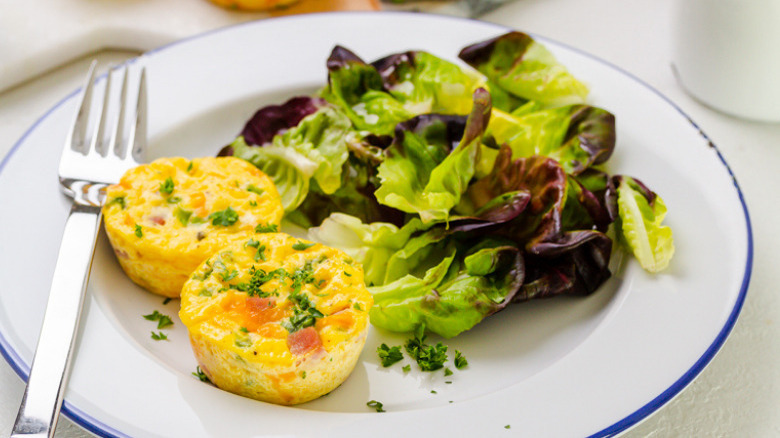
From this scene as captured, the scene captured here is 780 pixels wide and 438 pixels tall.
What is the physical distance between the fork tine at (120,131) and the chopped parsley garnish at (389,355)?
4.46 ft

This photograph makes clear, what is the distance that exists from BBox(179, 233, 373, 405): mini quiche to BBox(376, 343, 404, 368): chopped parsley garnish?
0.14 meters

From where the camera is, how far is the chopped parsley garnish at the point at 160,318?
2.65 meters

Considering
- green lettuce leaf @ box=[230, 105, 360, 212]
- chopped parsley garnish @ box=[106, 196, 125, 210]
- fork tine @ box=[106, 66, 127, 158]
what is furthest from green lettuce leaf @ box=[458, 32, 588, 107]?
chopped parsley garnish @ box=[106, 196, 125, 210]

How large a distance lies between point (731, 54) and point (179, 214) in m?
2.64

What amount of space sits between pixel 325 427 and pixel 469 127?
126 centimetres

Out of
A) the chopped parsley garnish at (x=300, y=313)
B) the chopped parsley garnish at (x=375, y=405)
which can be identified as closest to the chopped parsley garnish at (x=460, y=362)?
the chopped parsley garnish at (x=375, y=405)

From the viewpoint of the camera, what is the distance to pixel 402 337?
2637 mm

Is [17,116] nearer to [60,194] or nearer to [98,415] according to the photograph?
[60,194]

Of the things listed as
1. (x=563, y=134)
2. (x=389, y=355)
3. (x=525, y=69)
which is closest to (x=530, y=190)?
(x=563, y=134)

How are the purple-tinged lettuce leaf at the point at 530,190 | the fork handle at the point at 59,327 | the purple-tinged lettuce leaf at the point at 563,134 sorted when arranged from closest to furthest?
1. the fork handle at the point at 59,327
2. the purple-tinged lettuce leaf at the point at 530,190
3. the purple-tinged lettuce leaf at the point at 563,134

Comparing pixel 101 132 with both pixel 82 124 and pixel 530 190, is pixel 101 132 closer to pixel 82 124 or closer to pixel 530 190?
pixel 82 124

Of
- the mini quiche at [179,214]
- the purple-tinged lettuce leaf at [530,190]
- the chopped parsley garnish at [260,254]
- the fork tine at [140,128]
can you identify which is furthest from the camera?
the fork tine at [140,128]

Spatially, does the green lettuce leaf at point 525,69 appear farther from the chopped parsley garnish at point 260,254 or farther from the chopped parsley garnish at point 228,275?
the chopped parsley garnish at point 228,275

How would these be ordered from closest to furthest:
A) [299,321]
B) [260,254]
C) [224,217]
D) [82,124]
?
[299,321] < [260,254] < [224,217] < [82,124]
